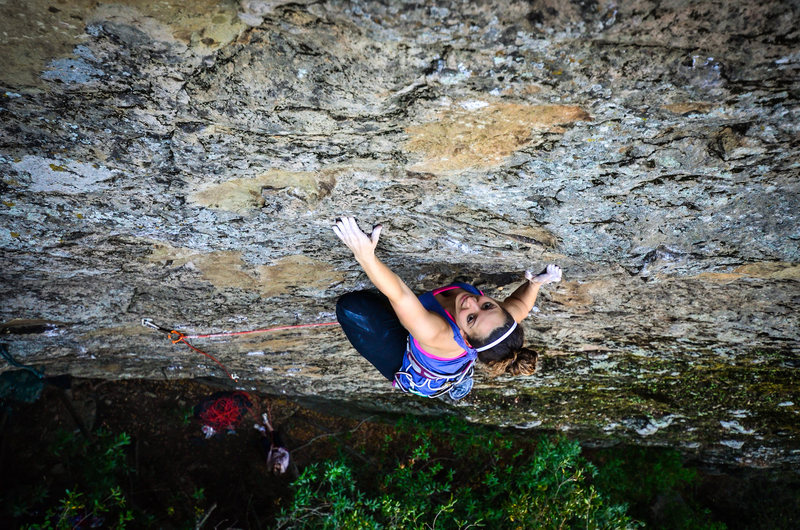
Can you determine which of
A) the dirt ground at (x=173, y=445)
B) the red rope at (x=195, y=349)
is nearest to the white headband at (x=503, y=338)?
the red rope at (x=195, y=349)

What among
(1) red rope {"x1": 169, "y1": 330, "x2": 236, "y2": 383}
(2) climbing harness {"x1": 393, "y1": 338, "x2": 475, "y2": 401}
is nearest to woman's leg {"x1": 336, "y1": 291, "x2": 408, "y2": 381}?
(2) climbing harness {"x1": 393, "y1": 338, "x2": 475, "y2": 401}

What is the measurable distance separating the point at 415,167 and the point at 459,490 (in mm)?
4341

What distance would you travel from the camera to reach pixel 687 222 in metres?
2.51

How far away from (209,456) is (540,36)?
636cm

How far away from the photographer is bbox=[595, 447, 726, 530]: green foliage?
257 inches

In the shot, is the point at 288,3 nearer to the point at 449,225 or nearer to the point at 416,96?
the point at 416,96

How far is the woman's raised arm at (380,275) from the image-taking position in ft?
8.50

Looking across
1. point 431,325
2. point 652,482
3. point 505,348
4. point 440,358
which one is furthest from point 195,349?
point 652,482

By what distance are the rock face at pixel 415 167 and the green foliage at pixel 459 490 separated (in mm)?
1593

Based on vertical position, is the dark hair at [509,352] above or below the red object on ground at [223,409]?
above

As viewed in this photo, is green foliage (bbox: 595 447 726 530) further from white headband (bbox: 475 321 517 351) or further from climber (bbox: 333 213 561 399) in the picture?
white headband (bbox: 475 321 517 351)

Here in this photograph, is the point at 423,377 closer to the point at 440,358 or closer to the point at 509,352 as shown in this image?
the point at 440,358

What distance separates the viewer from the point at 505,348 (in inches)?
118

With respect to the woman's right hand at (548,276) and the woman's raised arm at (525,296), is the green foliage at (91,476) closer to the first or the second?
the woman's raised arm at (525,296)
